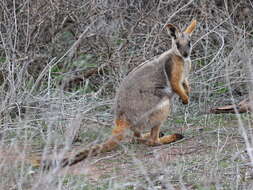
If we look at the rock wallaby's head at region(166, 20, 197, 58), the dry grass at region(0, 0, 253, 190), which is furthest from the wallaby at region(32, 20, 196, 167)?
the dry grass at region(0, 0, 253, 190)

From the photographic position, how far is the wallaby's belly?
6520mm

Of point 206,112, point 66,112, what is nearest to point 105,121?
→ point 66,112

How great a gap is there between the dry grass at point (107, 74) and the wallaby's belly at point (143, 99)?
32 centimetres

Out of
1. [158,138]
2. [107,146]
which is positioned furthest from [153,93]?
[107,146]

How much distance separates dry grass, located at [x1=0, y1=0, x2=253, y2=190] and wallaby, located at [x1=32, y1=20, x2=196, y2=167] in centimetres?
19

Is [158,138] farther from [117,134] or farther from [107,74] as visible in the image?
[107,74]

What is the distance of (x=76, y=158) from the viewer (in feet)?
17.8

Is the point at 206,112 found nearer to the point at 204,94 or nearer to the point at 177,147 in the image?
the point at 204,94

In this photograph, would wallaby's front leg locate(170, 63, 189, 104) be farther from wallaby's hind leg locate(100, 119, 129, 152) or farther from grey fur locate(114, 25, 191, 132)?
wallaby's hind leg locate(100, 119, 129, 152)

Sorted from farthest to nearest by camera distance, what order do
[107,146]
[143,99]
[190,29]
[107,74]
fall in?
1. [107,74]
2. [190,29]
3. [143,99]
4. [107,146]

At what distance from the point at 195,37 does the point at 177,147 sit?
A: 10.1 feet

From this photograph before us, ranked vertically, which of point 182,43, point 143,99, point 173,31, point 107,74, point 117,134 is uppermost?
point 173,31

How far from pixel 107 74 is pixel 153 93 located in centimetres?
243

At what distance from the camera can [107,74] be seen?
9.01 meters
